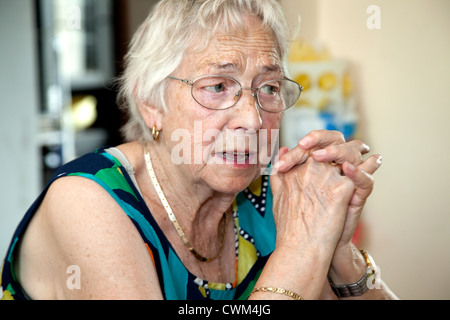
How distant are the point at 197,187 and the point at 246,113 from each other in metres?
0.27

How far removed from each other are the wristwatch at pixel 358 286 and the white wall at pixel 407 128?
1.61 meters

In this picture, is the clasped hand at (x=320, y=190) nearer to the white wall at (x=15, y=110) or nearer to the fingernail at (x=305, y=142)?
the fingernail at (x=305, y=142)

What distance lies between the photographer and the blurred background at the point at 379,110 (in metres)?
2.72

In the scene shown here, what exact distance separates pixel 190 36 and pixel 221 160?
320 millimetres

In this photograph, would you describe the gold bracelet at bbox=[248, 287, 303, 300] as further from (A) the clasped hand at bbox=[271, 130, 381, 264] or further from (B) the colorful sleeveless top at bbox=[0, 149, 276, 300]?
(B) the colorful sleeveless top at bbox=[0, 149, 276, 300]

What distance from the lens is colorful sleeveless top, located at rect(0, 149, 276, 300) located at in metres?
1.14

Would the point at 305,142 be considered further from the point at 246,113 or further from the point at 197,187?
the point at 197,187

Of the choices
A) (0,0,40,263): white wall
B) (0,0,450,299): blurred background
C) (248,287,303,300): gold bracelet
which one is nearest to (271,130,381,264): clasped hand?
(248,287,303,300): gold bracelet

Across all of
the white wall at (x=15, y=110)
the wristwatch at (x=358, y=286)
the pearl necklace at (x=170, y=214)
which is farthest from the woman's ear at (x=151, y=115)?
the white wall at (x=15, y=110)

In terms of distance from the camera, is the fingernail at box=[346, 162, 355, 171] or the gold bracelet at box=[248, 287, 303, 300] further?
the fingernail at box=[346, 162, 355, 171]

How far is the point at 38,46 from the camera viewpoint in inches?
142

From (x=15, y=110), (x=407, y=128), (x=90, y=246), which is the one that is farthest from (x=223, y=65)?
(x=15, y=110)

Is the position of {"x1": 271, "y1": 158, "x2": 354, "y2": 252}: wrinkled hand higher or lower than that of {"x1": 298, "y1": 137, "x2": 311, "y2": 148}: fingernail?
lower
